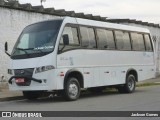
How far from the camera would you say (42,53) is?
52.4 feet

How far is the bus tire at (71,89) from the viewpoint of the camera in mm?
16297

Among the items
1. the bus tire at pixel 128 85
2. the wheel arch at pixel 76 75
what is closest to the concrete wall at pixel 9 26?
the bus tire at pixel 128 85

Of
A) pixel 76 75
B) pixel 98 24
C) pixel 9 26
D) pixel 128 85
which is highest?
pixel 9 26

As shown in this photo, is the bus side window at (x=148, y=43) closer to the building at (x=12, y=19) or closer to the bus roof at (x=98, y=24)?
the bus roof at (x=98, y=24)

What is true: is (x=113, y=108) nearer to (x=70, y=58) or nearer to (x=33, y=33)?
(x=70, y=58)

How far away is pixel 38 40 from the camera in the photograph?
16531mm

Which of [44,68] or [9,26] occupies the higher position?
[9,26]

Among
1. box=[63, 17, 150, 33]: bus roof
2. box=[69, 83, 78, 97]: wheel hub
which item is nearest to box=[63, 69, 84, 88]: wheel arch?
box=[69, 83, 78, 97]: wheel hub

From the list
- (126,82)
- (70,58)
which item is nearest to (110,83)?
(126,82)

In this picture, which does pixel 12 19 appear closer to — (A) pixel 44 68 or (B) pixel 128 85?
(B) pixel 128 85

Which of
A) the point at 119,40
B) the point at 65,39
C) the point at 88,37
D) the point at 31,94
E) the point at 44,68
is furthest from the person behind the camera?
the point at 119,40

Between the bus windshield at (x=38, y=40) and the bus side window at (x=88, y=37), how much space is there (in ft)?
4.55

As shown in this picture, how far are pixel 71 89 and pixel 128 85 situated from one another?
180 inches

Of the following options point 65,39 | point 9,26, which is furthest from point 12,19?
point 65,39
